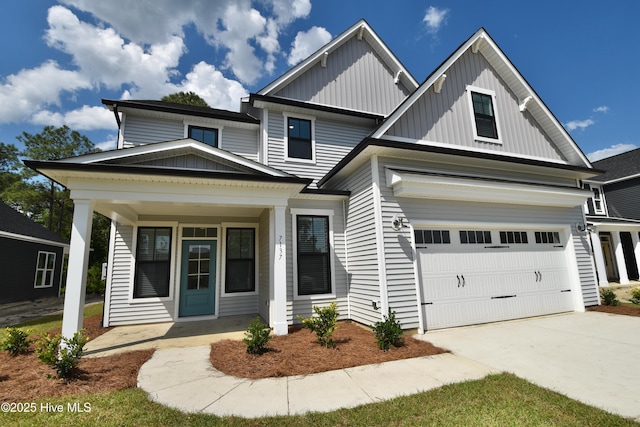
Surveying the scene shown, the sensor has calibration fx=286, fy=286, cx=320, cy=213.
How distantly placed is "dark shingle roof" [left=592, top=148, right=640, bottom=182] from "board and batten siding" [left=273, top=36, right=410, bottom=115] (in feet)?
51.5

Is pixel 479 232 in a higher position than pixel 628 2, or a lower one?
lower

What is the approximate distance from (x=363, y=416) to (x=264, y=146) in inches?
295

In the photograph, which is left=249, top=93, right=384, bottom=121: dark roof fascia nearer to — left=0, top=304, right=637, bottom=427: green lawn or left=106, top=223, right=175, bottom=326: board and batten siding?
left=106, top=223, right=175, bottom=326: board and batten siding

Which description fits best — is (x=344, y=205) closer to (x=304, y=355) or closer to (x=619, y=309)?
(x=304, y=355)

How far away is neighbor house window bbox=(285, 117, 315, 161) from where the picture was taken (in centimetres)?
912

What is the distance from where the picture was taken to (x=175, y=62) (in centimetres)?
1028

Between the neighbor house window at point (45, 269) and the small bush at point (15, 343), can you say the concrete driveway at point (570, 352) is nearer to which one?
the small bush at point (15, 343)

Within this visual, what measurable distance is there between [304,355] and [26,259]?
17018 mm

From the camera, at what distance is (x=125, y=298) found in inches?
311

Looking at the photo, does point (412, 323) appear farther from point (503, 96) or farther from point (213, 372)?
point (503, 96)

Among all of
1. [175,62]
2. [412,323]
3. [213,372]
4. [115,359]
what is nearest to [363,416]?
[213,372]

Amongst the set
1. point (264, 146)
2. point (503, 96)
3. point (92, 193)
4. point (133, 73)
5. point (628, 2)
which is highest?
point (133, 73)

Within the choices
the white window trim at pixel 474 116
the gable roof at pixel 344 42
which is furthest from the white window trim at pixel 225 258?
the white window trim at pixel 474 116

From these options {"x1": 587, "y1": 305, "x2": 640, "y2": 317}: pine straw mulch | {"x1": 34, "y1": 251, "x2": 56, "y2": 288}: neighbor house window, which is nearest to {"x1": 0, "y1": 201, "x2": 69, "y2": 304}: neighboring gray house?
{"x1": 34, "y1": 251, "x2": 56, "y2": 288}: neighbor house window
